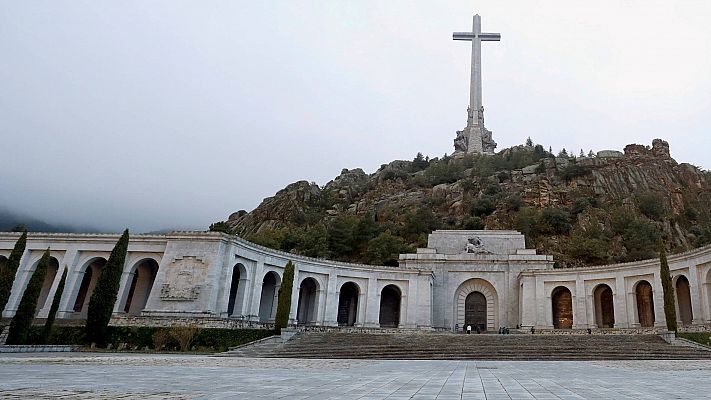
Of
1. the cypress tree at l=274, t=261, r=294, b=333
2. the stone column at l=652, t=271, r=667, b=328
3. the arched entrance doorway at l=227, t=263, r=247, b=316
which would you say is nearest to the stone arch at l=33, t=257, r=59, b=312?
the arched entrance doorway at l=227, t=263, r=247, b=316

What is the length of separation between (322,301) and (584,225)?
135 feet

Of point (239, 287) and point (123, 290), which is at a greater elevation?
point (239, 287)

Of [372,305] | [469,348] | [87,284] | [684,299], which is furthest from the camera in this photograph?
[372,305]

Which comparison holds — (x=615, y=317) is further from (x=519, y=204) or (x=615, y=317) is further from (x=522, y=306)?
(x=519, y=204)

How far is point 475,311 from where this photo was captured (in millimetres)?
42594

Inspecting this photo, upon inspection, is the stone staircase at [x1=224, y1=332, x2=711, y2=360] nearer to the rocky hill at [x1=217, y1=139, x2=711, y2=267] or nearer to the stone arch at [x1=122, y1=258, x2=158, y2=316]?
the stone arch at [x1=122, y1=258, x2=158, y2=316]

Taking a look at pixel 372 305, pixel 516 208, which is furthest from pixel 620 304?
pixel 516 208

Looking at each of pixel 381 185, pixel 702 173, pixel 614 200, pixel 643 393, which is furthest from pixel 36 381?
pixel 702 173

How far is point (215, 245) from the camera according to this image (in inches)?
1260

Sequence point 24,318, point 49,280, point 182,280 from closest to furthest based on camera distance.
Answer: point 24,318 → point 182,280 → point 49,280

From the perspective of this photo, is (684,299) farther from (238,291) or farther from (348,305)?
(238,291)

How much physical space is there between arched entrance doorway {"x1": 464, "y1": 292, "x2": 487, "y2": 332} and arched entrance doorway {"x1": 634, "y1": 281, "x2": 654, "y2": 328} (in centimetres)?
1195

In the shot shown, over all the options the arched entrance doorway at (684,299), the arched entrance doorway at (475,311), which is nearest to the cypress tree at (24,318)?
the arched entrance doorway at (475,311)

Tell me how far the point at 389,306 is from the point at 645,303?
20584 millimetres
